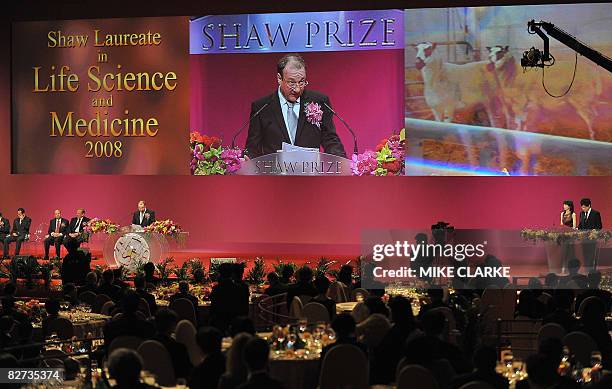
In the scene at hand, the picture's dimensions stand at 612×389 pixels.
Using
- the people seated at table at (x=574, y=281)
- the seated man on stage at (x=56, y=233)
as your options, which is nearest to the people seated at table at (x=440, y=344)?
the people seated at table at (x=574, y=281)

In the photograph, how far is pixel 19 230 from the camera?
61.4 ft

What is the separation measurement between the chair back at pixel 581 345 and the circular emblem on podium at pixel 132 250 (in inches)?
362

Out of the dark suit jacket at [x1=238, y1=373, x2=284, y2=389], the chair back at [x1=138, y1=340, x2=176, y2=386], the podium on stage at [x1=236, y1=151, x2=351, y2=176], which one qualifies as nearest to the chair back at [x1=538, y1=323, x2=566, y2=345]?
the chair back at [x1=138, y1=340, x2=176, y2=386]

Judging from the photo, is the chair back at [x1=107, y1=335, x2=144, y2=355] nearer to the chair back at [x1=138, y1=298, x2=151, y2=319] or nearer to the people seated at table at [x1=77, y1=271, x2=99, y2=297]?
the chair back at [x1=138, y1=298, x2=151, y2=319]

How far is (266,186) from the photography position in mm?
19500

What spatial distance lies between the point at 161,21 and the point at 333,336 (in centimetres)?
1188

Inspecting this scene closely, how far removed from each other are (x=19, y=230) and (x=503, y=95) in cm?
882

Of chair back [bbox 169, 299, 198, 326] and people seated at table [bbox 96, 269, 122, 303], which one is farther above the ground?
people seated at table [bbox 96, 269, 122, 303]

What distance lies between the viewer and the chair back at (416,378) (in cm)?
583

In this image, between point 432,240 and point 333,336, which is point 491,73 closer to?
point 432,240

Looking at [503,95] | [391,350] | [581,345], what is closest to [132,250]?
[503,95]

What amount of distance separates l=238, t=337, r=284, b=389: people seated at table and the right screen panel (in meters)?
12.6

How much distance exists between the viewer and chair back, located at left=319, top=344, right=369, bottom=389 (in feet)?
21.8

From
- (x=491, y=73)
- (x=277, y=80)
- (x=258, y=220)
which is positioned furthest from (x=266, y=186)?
(x=491, y=73)
